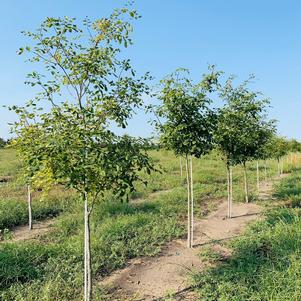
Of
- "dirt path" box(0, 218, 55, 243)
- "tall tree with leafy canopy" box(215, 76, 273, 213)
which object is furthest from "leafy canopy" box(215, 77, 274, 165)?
"dirt path" box(0, 218, 55, 243)

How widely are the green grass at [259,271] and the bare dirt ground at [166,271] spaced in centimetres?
35

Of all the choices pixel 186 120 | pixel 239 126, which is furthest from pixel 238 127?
pixel 186 120

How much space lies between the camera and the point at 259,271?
18.6 ft

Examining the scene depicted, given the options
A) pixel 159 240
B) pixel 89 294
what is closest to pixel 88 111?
pixel 89 294

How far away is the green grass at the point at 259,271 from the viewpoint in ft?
16.0

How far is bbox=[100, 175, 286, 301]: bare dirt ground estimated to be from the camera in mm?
5422

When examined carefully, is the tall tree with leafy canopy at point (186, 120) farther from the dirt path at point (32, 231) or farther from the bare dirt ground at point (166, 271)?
the dirt path at point (32, 231)

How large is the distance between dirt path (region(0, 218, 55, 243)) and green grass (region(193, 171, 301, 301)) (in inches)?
201

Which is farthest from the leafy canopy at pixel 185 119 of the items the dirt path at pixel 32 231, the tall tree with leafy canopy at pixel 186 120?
the dirt path at pixel 32 231

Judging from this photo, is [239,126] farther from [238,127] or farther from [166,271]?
[166,271]

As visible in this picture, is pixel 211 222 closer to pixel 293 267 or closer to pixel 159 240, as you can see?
pixel 159 240

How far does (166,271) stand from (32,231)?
16.1ft

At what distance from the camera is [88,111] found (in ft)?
14.0

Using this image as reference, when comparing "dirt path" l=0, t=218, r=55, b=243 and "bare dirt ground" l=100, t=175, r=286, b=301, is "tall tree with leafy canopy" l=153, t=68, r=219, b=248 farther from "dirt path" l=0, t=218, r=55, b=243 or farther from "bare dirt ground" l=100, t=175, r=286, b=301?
"dirt path" l=0, t=218, r=55, b=243
